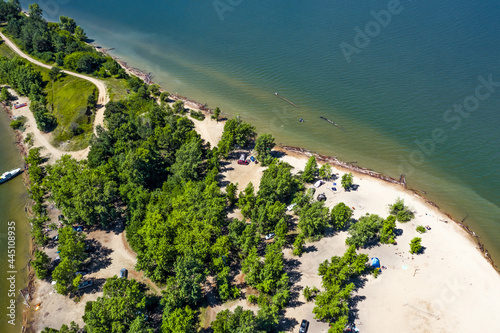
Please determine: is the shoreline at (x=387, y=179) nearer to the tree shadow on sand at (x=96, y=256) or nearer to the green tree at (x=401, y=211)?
the green tree at (x=401, y=211)

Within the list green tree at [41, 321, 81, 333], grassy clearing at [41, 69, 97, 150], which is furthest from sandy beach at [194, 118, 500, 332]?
grassy clearing at [41, 69, 97, 150]

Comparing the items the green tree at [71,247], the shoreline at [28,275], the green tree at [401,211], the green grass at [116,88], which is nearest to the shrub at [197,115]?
the green grass at [116,88]

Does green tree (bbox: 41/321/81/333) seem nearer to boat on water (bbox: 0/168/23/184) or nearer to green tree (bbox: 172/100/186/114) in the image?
boat on water (bbox: 0/168/23/184)

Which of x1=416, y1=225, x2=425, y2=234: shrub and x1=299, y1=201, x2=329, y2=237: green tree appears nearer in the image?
x1=299, y1=201, x2=329, y2=237: green tree

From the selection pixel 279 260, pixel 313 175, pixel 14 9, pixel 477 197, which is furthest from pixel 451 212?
pixel 14 9

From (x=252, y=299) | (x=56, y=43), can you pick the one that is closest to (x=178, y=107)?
(x=252, y=299)

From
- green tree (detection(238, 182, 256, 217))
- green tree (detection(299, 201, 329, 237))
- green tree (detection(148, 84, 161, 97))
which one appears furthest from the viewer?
green tree (detection(148, 84, 161, 97))

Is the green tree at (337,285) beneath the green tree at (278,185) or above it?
beneath

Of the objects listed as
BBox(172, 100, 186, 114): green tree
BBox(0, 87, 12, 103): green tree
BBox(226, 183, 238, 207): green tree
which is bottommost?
BBox(226, 183, 238, 207): green tree
